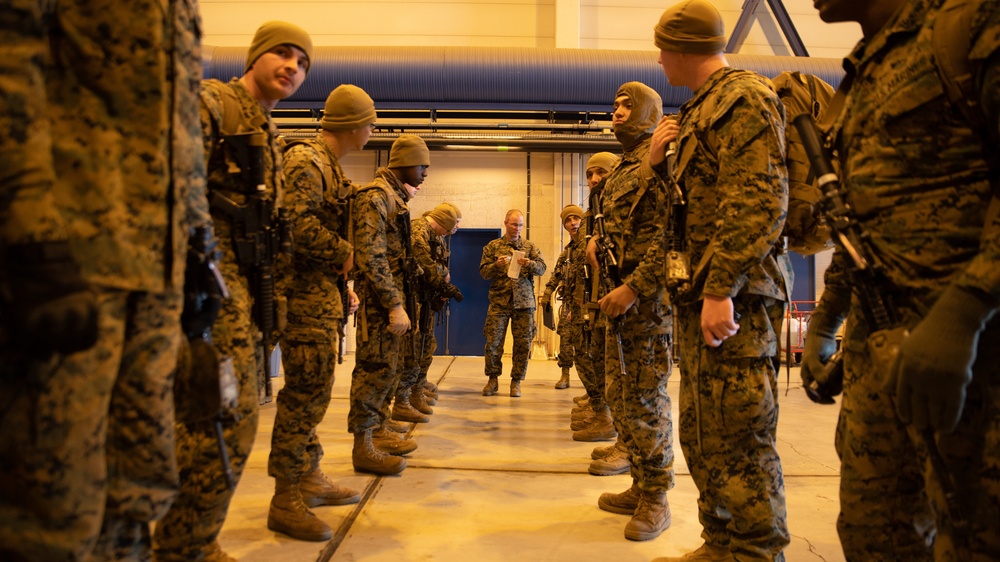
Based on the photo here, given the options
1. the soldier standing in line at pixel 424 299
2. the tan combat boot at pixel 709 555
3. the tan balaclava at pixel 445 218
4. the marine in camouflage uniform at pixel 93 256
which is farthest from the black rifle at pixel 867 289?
the tan balaclava at pixel 445 218

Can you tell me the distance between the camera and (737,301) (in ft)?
5.90

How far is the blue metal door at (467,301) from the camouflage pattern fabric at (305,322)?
25.1ft

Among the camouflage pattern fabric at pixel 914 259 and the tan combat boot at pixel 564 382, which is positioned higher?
the camouflage pattern fabric at pixel 914 259

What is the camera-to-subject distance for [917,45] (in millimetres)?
1129

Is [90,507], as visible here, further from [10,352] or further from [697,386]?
[697,386]

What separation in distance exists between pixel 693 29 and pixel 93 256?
178cm

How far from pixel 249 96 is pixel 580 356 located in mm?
3735

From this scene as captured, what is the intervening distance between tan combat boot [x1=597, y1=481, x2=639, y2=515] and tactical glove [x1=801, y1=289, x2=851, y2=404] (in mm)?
1537

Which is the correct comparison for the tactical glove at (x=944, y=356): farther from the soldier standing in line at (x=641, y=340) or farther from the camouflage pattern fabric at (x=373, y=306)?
the camouflage pattern fabric at (x=373, y=306)

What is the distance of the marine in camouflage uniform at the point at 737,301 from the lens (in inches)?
66.9

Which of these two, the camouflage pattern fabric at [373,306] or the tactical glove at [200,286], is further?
the camouflage pattern fabric at [373,306]

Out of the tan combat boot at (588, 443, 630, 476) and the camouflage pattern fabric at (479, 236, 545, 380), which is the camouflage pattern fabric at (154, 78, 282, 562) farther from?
the camouflage pattern fabric at (479, 236, 545, 380)

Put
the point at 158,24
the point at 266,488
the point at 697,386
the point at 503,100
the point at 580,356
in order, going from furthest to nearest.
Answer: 1. the point at 503,100
2. the point at 580,356
3. the point at 266,488
4. the point at 697,386
5. the point at 158,24

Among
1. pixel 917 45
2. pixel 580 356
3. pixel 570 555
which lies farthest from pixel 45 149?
pixel 580 356
